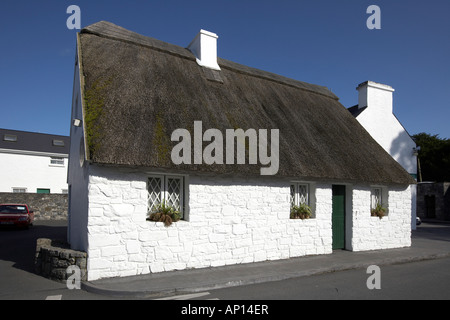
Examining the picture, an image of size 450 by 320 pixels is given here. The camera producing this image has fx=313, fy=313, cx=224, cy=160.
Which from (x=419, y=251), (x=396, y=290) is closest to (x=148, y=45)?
(x=396, y=290)

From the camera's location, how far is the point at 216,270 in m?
7.45

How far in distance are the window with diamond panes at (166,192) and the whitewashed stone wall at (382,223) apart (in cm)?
611

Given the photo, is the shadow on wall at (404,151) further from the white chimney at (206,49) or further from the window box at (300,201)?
the white chimney at (206,49)

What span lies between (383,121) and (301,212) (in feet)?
35.9

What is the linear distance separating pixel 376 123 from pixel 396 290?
498 inches

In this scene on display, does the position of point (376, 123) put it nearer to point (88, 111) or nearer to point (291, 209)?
point (291, 209)

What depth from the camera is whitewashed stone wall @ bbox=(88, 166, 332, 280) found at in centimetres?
656

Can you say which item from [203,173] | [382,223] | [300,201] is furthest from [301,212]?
[382,223]

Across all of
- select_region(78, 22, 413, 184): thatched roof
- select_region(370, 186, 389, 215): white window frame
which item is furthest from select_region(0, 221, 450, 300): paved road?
select_region(370, 186, 389, 215): white window frame

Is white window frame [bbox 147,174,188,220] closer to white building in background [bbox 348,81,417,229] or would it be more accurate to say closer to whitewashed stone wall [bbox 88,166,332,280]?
whitewashed stone wall [bbox 88,166,332,280]

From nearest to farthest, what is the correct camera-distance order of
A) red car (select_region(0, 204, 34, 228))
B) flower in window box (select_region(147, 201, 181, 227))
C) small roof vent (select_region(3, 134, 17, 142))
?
flower in window box (select_region(147, 201, 181, 227)), red car (select_region(0, 204, 34, 228)), small roof vent (select_region(3, 134, 17, 142))

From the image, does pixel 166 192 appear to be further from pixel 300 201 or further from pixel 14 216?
pixel 14 216

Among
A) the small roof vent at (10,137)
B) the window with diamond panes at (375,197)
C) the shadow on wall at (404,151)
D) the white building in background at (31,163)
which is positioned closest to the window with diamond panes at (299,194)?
the window with diamond panes at (375,197)

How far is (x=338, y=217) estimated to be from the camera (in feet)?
34.9
